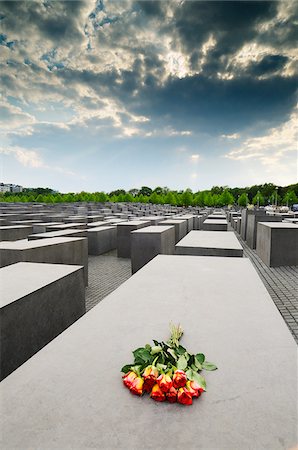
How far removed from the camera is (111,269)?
1143cm

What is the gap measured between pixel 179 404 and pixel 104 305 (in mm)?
1907

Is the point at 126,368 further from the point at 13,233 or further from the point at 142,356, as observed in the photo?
the point at 13,233

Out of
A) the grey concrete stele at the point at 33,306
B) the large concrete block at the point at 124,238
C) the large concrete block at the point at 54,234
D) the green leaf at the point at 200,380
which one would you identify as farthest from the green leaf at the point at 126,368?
the large concrete block at the point at 124,238

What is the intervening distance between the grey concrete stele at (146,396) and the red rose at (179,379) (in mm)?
132

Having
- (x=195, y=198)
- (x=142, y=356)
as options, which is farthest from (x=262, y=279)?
(x=195, y=198)

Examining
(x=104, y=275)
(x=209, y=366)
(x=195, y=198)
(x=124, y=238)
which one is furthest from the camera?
(x=195, y=198)

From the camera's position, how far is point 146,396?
2008mm

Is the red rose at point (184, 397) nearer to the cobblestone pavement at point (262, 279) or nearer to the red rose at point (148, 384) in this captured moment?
the red rose at point (148, 384)

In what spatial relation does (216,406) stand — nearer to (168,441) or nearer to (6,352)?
(168,441)

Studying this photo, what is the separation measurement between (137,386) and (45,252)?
6.21m

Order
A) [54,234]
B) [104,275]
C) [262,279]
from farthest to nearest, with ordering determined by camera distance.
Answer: [104,275] → [54,234] → [262,279]

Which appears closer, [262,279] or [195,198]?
[262,279]

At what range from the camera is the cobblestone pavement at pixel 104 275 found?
8.20 meters

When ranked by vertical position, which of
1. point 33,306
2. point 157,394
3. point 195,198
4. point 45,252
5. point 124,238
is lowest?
point 124,238
